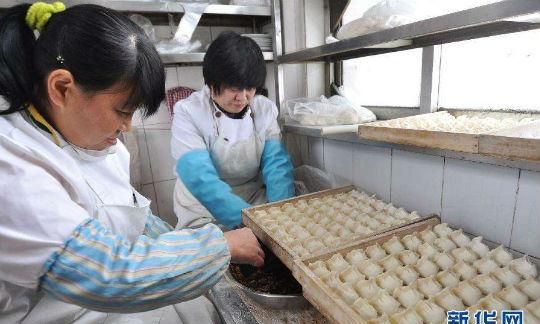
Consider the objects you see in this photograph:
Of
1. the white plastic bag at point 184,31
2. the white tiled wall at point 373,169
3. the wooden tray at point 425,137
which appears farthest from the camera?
the white plastic bag at point 184,31

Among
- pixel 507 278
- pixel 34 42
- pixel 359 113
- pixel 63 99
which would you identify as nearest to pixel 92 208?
pixel 63 99

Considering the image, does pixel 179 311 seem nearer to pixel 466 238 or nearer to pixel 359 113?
pixel 466 238

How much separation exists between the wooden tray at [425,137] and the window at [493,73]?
546 millimetres

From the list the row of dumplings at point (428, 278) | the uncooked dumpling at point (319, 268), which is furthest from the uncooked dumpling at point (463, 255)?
the uncooked dumpling at point (319, 268)

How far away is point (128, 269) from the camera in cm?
77

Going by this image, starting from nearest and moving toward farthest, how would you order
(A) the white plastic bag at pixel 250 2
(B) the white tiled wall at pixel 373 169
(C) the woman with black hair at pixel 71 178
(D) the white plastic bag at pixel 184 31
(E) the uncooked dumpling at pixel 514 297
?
(C) the woman with black hair at pixel 71 178 < (E) the uncooked dumpling at pixel 514 297 < (B) the white tiled wall at pixel 373 169 < (D) the white plastic bag at pixel 184 31 < (A) the white plastic bag at pixel 250 2

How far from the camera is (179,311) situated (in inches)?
44.9

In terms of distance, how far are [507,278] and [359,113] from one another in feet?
3.68

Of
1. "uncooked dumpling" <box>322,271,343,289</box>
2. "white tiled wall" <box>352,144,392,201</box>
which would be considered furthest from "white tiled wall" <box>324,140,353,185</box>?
"uncooked dumpling" <box>322,271,343,289</box>

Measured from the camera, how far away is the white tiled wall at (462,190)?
3.36 feet

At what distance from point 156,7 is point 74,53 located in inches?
49.2

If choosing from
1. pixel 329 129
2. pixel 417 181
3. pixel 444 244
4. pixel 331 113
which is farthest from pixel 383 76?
pixel 444 244

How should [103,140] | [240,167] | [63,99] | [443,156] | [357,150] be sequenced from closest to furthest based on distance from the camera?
[63,99], [103,140], [443,156], [357,150], [240,167]

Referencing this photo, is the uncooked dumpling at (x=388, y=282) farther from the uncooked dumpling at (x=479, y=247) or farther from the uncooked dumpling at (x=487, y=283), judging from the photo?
the uncooked dumpling at (x=479, y=247)
